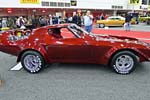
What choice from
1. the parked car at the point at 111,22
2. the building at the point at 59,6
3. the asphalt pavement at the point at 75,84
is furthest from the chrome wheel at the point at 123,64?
the parked car at the point at 111,22

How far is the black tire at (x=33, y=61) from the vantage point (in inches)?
257

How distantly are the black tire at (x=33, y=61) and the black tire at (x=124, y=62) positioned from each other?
1814 millimetres

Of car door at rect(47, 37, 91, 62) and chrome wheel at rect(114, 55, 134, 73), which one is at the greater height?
car door at rect(47, 37, 91, 62)

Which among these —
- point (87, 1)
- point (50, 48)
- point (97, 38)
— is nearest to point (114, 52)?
point (97, 38)

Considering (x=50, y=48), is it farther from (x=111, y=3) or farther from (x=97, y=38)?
(x=111, y=3)

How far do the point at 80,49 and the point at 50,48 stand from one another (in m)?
0.77

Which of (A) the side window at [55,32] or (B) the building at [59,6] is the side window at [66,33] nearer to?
(A) the side window at [55,32]

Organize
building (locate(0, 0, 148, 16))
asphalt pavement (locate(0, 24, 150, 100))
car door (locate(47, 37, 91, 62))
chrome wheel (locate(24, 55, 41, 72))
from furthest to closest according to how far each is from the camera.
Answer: building (locate(0, 0, 148, 16))
chrome wheel (locate(24, 55, 41, 72))
car door (locate(47, 37, 91, 62))
asphalt pavement (locate(0, 24, 150, 100))

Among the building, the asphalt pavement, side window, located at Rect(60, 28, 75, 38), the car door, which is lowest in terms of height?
the asphalt pavement

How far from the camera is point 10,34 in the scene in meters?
7.41

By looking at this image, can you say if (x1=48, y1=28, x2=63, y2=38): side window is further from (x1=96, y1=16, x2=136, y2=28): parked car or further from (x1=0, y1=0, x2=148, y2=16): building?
(x1=96, y1=16, x2=136, y2=28): parked car

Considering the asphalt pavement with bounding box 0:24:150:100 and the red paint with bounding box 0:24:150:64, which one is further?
the red paint with bounding box 0:24:150:64

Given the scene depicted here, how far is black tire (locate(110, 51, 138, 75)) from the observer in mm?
6219

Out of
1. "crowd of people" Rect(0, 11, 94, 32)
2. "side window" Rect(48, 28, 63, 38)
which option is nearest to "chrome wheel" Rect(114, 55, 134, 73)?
"side window" Rect(48, 28, 63, 38)
